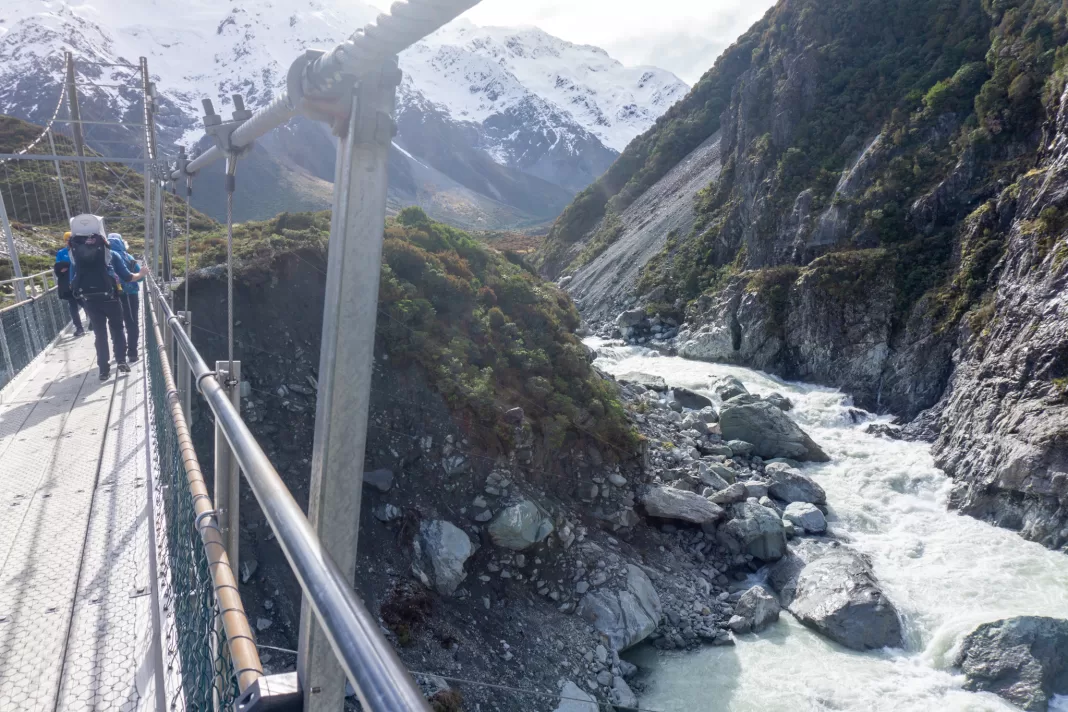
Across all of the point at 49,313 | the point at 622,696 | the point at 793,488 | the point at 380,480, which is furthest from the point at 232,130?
the point at 793,488

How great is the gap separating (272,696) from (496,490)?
8715mm

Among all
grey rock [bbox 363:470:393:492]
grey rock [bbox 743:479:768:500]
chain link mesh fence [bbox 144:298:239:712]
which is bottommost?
grey rock [bbox 743:479:768:500]

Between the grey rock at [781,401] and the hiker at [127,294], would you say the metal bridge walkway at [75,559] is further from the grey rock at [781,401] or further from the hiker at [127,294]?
the grey rock at [781,401]

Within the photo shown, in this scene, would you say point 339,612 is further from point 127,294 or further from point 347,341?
point 127,294

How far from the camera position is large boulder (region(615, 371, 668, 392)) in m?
18.9

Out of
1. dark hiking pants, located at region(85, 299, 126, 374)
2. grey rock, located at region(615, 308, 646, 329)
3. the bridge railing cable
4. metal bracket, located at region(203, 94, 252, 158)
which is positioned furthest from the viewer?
grey rock, located at region(615, 308, 646, 329)

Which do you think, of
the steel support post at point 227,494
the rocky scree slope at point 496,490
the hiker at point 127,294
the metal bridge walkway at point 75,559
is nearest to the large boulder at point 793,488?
the rocky scree slope at point 496,490

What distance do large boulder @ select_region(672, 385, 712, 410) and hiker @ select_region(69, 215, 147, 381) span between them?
45.4 feet

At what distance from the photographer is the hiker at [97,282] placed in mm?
6812

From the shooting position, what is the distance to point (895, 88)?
2609 centimetres

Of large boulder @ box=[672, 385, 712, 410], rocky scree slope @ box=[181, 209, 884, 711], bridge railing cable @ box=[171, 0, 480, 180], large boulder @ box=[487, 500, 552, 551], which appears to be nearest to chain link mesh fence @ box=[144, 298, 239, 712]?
bridge railing cable @ box=[171, 0, 480, 180]

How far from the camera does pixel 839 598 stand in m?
9.56

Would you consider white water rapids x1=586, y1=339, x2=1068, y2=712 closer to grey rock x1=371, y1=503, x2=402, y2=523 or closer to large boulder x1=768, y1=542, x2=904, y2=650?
large boulder x1=768, y1=542, x2=904, y2=650

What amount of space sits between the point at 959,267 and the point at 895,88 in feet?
36.5
